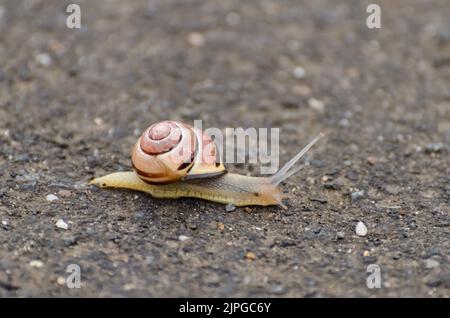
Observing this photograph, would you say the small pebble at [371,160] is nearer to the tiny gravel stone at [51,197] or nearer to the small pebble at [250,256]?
the small pebble at [250,256]

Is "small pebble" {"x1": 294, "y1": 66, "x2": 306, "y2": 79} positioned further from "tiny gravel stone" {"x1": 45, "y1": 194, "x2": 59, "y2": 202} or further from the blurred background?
"tiny gravel stone" {"x1": 45, "y1": 194, "x2": 59, "y2": 202}

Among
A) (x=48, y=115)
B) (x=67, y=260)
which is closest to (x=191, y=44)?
(x=48, y=115)

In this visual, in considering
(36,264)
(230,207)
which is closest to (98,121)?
(230,207)

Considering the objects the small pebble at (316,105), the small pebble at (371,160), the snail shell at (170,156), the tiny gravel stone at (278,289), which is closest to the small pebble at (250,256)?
the tiny gravel stone at (278,289)

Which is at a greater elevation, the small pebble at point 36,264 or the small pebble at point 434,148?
the small pebble at point 434,148
